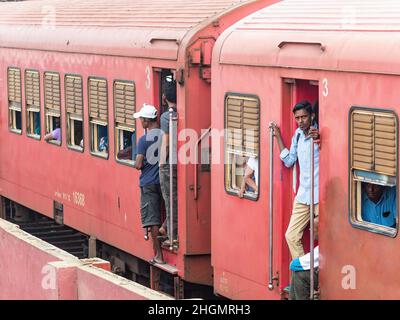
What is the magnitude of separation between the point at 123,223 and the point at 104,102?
136cm

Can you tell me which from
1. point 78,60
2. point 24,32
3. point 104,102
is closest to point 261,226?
point 104,102

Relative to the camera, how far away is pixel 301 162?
912cm

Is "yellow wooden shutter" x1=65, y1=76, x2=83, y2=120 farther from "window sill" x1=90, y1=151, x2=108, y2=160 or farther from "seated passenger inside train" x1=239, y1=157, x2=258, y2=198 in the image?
"seated passenger inside train" x1=239, y1=157, x2=258, y2=198

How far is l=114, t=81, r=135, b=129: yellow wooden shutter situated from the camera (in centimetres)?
1255

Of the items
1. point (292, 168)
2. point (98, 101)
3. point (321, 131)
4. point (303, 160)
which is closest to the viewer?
point (321, 131)

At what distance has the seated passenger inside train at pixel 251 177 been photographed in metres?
9.92

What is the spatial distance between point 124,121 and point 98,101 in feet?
2.71

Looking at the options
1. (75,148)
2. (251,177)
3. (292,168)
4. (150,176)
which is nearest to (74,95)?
(75,148)

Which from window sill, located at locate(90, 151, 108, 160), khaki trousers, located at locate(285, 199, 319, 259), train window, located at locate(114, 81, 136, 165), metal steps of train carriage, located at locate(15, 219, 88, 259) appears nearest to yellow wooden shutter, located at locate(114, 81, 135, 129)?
train window, located at locate(114, 81, 136, 165)

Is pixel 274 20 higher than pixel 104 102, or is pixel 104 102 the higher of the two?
pixel 274 20

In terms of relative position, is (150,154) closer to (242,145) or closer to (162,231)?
(162,231)

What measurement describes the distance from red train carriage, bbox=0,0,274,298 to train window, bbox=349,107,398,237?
2.98 metres
